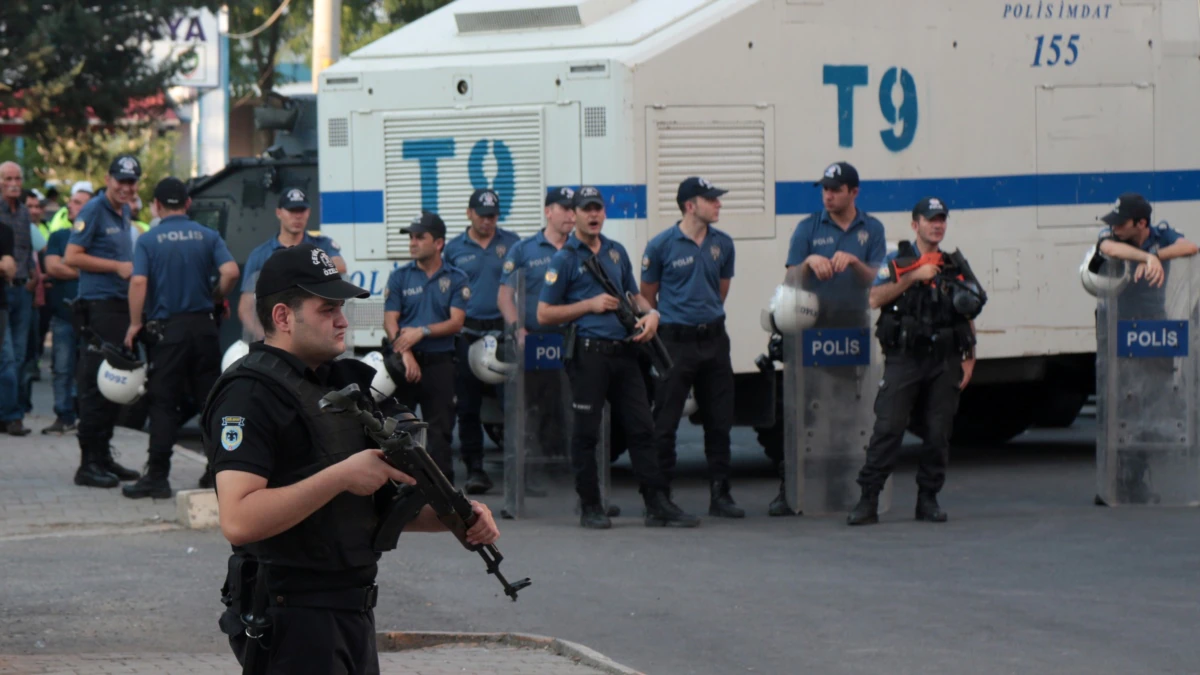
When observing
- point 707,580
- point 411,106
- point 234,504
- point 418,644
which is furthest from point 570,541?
point 234,504

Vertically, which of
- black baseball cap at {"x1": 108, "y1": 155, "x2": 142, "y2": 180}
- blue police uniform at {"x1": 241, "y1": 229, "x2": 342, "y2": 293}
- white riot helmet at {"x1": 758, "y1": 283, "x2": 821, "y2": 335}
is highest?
black baseball cap at {"x1": 108, "y1": 155, "x2": 142, "y2": 180}

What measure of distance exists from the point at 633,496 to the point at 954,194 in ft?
9.80

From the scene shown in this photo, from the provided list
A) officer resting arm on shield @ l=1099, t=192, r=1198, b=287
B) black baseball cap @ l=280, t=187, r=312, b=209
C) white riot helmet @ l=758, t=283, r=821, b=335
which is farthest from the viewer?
white riot helmet @ l=758, t=283, r=821, b=335

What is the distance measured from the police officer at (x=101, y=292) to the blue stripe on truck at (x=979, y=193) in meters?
1.60

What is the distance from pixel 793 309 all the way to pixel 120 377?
160 inches

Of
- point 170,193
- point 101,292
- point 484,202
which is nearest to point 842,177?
point 484,202

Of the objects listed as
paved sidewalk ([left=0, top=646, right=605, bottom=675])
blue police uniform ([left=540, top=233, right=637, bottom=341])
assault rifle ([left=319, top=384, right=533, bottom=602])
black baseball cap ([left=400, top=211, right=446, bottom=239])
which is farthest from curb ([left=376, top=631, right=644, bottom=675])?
black baseball cap ([left=400, top=211, right=446, bottom=239])

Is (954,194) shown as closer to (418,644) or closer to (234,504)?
(418,644)

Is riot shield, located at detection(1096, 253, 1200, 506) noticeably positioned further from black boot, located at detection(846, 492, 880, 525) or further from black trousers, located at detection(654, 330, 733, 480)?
black trousers, located at detection(654, 330, 733, 480)

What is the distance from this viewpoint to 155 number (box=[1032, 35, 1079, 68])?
12.4 meters

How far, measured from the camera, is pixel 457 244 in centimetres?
1194

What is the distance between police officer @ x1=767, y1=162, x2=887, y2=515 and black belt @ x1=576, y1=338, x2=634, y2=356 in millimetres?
1170

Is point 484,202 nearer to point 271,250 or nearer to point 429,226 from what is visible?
point 429,226

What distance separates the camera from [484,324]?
11828 mm
